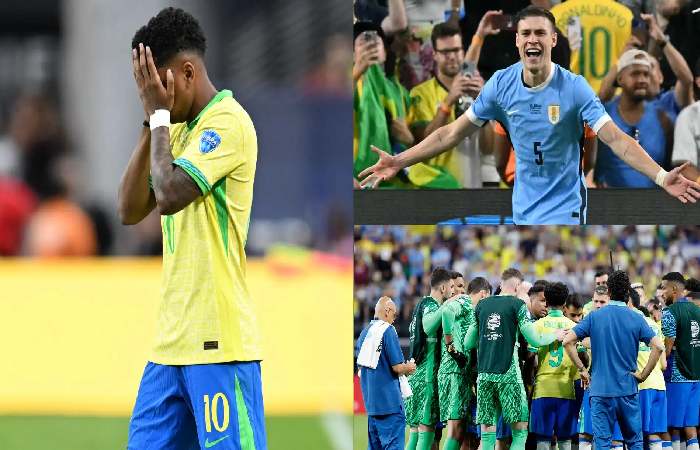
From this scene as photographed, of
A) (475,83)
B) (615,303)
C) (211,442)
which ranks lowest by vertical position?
(211,442)

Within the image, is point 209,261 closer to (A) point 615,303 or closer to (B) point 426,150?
(B) point 426,150

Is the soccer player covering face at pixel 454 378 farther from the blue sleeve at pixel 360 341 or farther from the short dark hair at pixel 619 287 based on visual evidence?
the short dark hair at pixel 619 287

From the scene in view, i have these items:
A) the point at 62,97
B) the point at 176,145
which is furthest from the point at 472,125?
the point at 62,97

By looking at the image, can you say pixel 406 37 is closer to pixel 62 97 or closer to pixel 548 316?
pixel 548 316

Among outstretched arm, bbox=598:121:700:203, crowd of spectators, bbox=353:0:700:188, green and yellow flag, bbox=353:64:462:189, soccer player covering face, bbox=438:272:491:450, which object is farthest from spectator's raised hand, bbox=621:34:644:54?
soccer player covering face, bbox=438:272:491:450

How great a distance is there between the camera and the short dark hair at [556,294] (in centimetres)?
576

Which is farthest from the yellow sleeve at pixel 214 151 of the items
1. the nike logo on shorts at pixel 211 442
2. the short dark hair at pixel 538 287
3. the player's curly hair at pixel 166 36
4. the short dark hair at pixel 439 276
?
the short dark hair at pixel 538 287

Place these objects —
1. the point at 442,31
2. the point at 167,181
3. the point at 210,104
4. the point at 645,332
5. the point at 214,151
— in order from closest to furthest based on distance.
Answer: the point at 167,181 < the point at 214,151 < the point at 210,104 < the point at 442,31 < the point at 645,332

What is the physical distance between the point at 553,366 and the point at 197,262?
242 cm

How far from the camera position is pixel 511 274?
5758 millimetres

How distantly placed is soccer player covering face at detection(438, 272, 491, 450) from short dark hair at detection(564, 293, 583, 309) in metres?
0.45

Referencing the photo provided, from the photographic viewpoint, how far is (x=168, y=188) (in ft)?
12.6

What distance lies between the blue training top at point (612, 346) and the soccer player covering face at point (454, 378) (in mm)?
535

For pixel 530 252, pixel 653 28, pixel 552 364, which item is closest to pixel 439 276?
pixel 530 252
